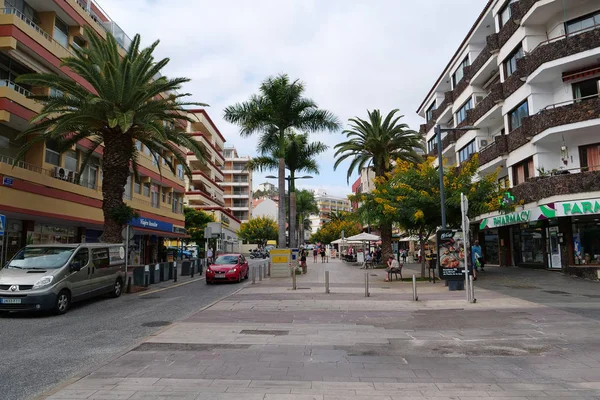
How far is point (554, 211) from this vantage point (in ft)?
69.1

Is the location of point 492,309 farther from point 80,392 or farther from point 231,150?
point 231,150

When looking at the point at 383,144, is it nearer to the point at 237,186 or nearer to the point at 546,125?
the point at 546,125

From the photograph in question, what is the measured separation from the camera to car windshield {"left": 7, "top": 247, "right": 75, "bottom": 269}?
12.3 meters

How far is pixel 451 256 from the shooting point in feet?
54.3

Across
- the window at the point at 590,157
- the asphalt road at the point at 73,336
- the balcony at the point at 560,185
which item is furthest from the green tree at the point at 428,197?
the asphalt road at the point at 73,336

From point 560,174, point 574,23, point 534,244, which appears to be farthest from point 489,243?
point 574,23

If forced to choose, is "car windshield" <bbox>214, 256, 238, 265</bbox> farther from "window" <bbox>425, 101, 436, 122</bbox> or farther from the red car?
"window" <bbox>425, 101, 436, 122</bbox>

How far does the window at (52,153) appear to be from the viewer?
2195cm

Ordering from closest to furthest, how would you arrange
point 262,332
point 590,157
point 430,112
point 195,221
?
point 262,332, point 590,157, point 430,112, point 195,221

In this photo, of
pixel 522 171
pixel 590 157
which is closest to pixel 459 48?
pixel 522 171

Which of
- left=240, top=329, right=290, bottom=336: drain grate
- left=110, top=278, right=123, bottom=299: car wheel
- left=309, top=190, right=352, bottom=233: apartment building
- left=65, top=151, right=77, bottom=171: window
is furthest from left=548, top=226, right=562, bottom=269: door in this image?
left=309, top=190, right=352, bottom=233: apartment building

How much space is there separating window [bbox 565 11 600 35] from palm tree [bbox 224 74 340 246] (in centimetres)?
1387

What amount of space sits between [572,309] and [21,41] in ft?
75.4

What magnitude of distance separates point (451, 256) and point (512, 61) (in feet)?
55.0
